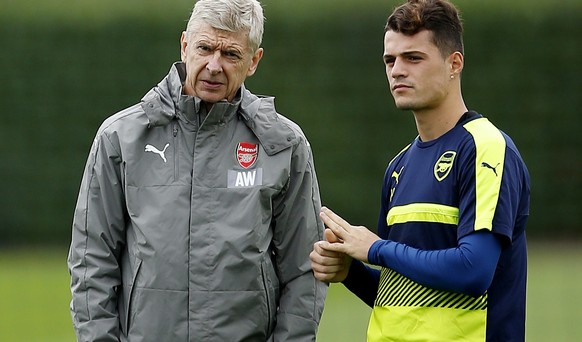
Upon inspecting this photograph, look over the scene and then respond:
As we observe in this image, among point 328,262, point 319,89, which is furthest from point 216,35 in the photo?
point 319,89

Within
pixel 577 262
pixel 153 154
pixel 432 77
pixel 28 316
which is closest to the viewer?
pixel 432 77

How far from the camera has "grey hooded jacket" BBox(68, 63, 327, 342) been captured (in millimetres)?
3623

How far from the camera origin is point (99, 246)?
144 inches

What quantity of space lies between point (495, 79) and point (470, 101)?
0.36m

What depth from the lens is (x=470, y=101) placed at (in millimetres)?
11914

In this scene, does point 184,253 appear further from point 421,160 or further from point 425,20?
point 425,20

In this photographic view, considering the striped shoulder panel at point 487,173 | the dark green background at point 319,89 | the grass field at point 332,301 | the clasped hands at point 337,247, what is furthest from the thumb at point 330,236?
the dark green background at point 319,89

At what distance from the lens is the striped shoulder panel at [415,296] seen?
10.9 feet

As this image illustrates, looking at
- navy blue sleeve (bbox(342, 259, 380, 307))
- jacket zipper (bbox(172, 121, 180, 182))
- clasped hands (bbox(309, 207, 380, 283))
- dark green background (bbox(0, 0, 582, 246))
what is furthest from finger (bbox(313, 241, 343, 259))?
dark green background (bbox(0, 0, 582, 246))

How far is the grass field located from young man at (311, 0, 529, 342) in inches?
179

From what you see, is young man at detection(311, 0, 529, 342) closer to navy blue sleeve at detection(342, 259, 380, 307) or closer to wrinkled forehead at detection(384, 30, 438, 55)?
wrinkled forehead at detection(384, 30, 438, 55)

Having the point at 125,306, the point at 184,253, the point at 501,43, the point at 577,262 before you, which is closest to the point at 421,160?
the point at 184,253

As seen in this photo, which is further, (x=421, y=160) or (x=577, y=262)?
(x=577, y=262)

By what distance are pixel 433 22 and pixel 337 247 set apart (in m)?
0.74
